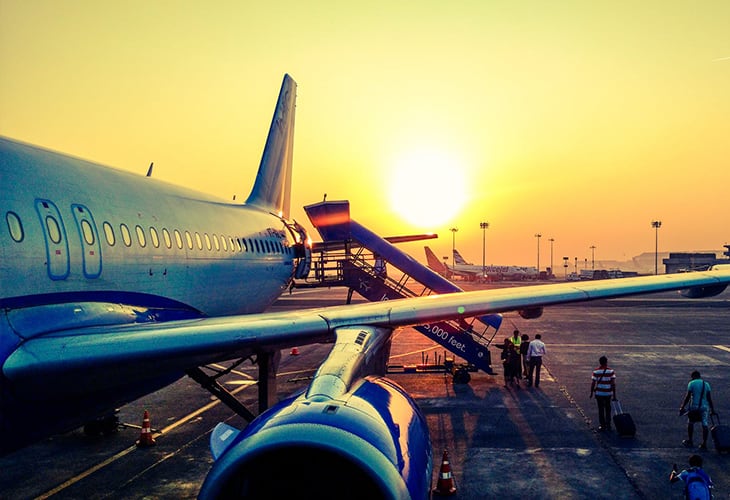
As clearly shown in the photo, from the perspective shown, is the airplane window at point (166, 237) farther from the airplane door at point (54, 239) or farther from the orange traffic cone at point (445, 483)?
the orange traffic cone at point (445, 483)

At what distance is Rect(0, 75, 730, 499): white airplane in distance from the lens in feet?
18.4

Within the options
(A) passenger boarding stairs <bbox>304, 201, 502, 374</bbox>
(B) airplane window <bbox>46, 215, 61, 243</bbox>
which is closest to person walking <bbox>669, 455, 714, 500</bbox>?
(B) airplane window <bbox>46, 215, 61, 243</bbox>

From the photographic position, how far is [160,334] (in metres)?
7.37

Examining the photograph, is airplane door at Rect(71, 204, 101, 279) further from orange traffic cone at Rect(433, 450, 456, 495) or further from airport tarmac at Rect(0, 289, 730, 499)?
orange traffic cone at Rect(433, 450, 456, 495)

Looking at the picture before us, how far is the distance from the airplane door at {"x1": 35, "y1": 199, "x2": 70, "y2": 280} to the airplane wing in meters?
0.78


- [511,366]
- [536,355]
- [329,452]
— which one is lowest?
[511,366]

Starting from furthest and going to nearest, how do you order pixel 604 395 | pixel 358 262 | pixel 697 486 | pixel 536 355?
pixel 358 262
pixel 536 355
pixel 604 395
pixel 697 486

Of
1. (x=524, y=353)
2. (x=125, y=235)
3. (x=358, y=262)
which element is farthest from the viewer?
(x=358, y=262)

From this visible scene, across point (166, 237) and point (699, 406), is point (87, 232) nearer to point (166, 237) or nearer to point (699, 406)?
point (166, 237)

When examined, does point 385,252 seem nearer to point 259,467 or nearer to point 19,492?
point 19,492

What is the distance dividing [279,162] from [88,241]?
16.6 m

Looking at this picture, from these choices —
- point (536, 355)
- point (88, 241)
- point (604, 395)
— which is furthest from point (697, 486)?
point (536, 355)

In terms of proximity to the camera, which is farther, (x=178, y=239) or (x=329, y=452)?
(x=178, y=239)

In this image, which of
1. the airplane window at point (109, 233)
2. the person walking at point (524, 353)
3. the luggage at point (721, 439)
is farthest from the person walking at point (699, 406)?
the airplane window at point (109, 233)
